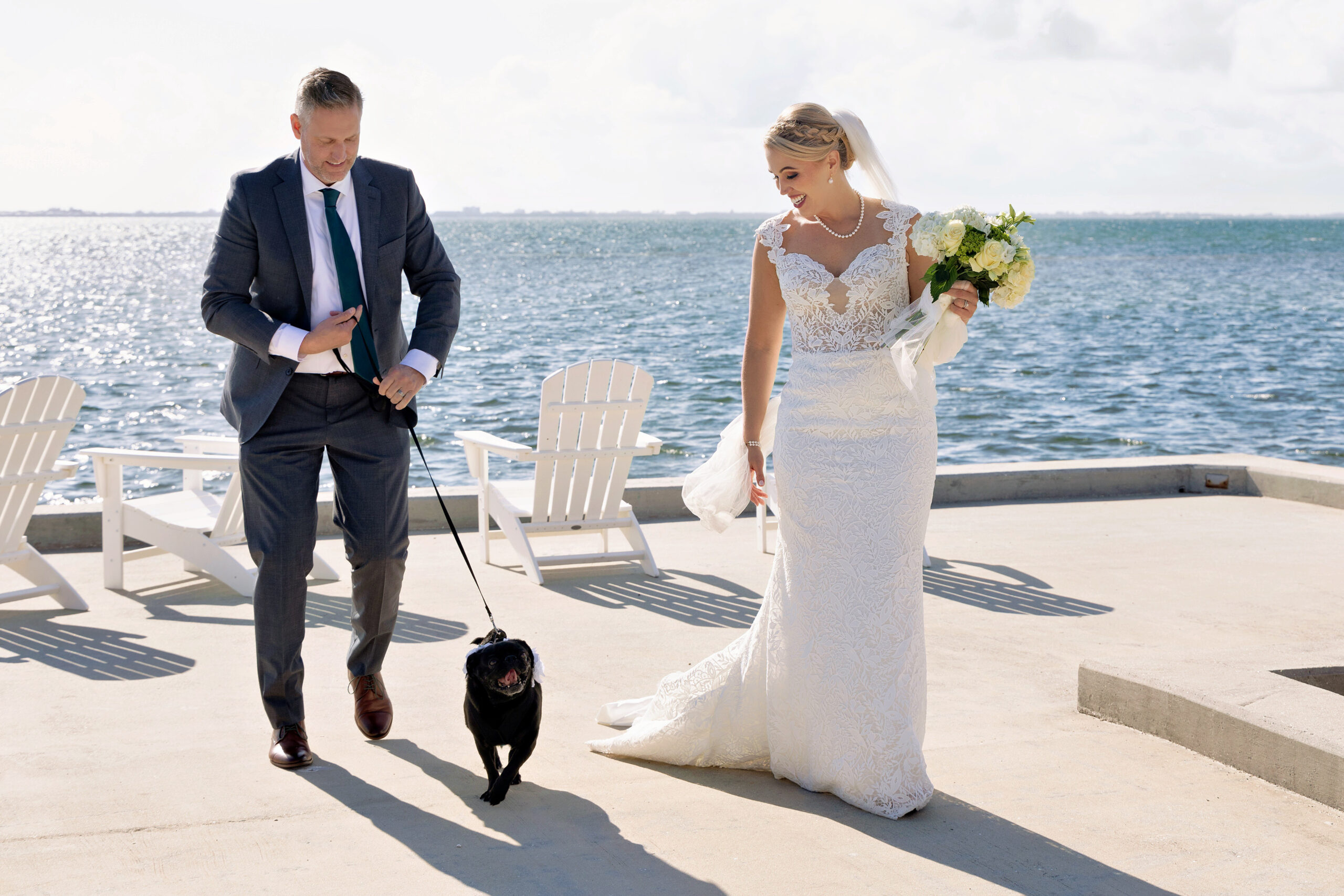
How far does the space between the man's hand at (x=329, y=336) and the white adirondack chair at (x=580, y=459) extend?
2796mm

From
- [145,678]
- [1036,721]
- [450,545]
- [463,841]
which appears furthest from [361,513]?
[450,545]

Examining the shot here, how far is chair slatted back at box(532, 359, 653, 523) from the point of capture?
6398mm

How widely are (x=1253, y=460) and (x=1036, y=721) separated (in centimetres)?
507

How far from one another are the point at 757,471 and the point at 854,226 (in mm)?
794

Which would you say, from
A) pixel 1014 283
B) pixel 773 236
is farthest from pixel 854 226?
pixel 1014 283

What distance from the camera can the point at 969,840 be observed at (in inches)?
122

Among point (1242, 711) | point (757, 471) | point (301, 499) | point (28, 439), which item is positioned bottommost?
point (1242, 711)

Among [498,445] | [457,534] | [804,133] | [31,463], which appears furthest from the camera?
[498,445]

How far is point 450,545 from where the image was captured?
664 cm

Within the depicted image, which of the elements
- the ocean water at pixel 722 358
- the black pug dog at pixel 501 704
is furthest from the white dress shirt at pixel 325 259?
the ocean water at pixel 722 358

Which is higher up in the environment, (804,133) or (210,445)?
(804,133)

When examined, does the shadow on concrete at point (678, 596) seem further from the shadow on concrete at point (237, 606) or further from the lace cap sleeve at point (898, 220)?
the lace cap sleeve at point (898, 220)

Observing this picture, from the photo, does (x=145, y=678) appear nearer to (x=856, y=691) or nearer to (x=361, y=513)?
(x=361, y=513)

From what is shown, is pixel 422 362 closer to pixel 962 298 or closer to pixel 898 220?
pixel 898 220
